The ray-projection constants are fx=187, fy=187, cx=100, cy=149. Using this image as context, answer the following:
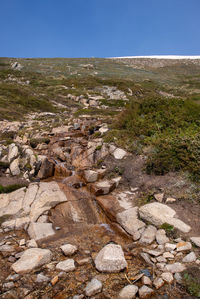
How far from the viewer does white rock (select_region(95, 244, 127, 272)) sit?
4562 mm

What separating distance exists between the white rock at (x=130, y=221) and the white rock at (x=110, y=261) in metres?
1.31

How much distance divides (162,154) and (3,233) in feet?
23.8

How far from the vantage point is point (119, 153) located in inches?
425

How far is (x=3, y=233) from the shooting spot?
21.0 ft

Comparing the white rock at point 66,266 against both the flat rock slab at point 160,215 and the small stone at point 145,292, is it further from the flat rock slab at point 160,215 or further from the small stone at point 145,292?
the flat rock slab at point 160,215

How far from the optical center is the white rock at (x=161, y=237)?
5.39m

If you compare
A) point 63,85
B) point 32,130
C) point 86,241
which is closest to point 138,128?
point 86,241

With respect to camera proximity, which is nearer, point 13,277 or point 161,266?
point 13,277

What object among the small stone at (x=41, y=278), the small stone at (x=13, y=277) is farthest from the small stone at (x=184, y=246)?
the small stone at (x=13, y=277)

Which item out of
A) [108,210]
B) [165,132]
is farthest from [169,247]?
[165,132]

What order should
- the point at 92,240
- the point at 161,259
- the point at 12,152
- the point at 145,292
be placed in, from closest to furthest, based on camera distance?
the point at 145,292
the point at 161,259
the point at 92,240
the point at 12,152

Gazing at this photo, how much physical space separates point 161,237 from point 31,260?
365cm

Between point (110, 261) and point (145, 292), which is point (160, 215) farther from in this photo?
point (145, 292)

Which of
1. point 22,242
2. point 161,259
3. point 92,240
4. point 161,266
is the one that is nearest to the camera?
point 161,266
